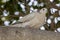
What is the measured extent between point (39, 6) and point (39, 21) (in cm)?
68

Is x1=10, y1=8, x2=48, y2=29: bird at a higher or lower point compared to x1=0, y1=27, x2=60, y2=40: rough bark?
higher

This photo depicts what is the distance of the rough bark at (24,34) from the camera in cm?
117

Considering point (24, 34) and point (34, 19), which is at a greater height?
point (34, 19)

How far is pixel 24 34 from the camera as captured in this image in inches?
46.7

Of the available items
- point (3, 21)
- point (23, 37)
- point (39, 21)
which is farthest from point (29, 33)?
point (3, 21)

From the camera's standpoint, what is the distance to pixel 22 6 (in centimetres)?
239

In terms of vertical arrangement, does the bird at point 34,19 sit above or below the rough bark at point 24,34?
above

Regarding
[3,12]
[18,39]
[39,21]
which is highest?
[3,12]

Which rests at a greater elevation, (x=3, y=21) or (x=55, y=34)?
(x=3, y=21)

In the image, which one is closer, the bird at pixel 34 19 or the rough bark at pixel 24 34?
the rough bark at pixel 24 34

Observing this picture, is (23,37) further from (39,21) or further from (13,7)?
(13,7)

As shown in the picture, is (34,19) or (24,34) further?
(34,19)

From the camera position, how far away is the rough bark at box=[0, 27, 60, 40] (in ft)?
3.84

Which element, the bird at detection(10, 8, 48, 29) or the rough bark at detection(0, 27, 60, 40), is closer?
the rough bark at detection(0, 27, 60, 40)
